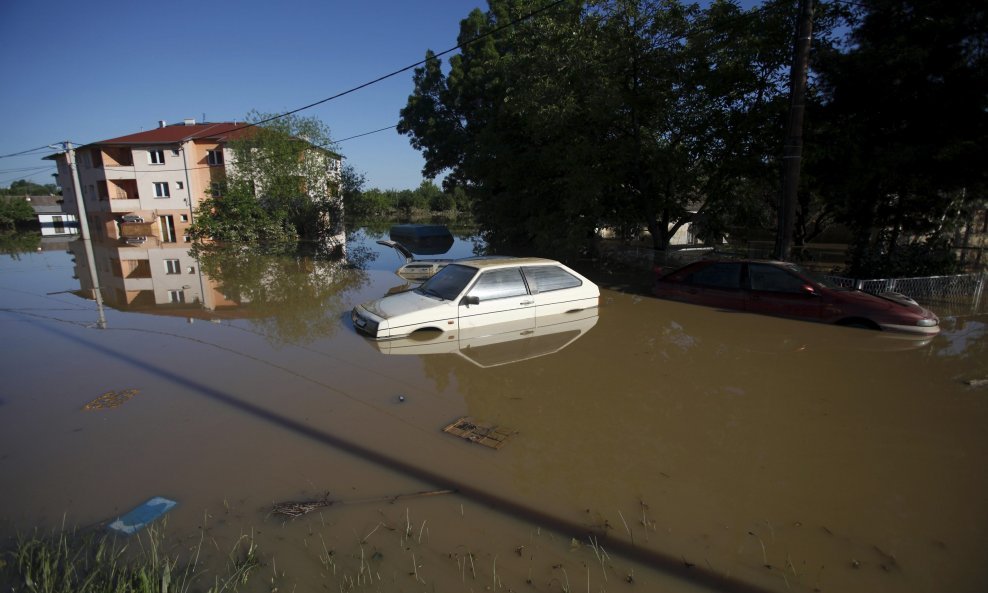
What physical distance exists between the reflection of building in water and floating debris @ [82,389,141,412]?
471 centimetres

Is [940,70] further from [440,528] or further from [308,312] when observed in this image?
[308,312]

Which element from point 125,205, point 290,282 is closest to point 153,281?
point 290,282

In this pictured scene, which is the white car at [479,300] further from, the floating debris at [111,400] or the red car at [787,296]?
the floating debris at [111,400]

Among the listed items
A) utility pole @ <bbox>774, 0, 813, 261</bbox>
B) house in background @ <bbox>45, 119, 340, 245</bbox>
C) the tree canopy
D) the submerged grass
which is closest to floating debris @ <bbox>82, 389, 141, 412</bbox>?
the submerged grass

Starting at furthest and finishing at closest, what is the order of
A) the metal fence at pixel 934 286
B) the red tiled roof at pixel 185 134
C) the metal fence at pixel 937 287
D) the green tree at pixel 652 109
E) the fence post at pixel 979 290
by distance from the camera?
1. the red tiled roof at pixel 185 134
2. the green tree at pixel 652 109
3. the fence post at pixel 979 290
4. the metal fence at pixel 937 287
5. the metal fence at pixel 934 286

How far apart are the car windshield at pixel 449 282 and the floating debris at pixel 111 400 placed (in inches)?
177

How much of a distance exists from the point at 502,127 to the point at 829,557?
63.4 ft

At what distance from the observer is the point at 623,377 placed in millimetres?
6453

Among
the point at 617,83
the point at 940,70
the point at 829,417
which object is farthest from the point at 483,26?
the point at 829,417

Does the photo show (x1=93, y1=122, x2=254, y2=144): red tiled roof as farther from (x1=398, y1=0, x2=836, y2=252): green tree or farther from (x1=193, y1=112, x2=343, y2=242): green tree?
(x1=398, y1=0, x2=836, y2=252): green tree

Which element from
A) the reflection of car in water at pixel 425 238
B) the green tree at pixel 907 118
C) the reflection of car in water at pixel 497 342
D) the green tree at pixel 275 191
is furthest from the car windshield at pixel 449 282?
the green tree at pixel 275 191

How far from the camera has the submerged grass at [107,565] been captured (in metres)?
2.74

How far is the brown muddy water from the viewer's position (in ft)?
10.3

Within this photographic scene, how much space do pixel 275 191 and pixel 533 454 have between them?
102 ft
